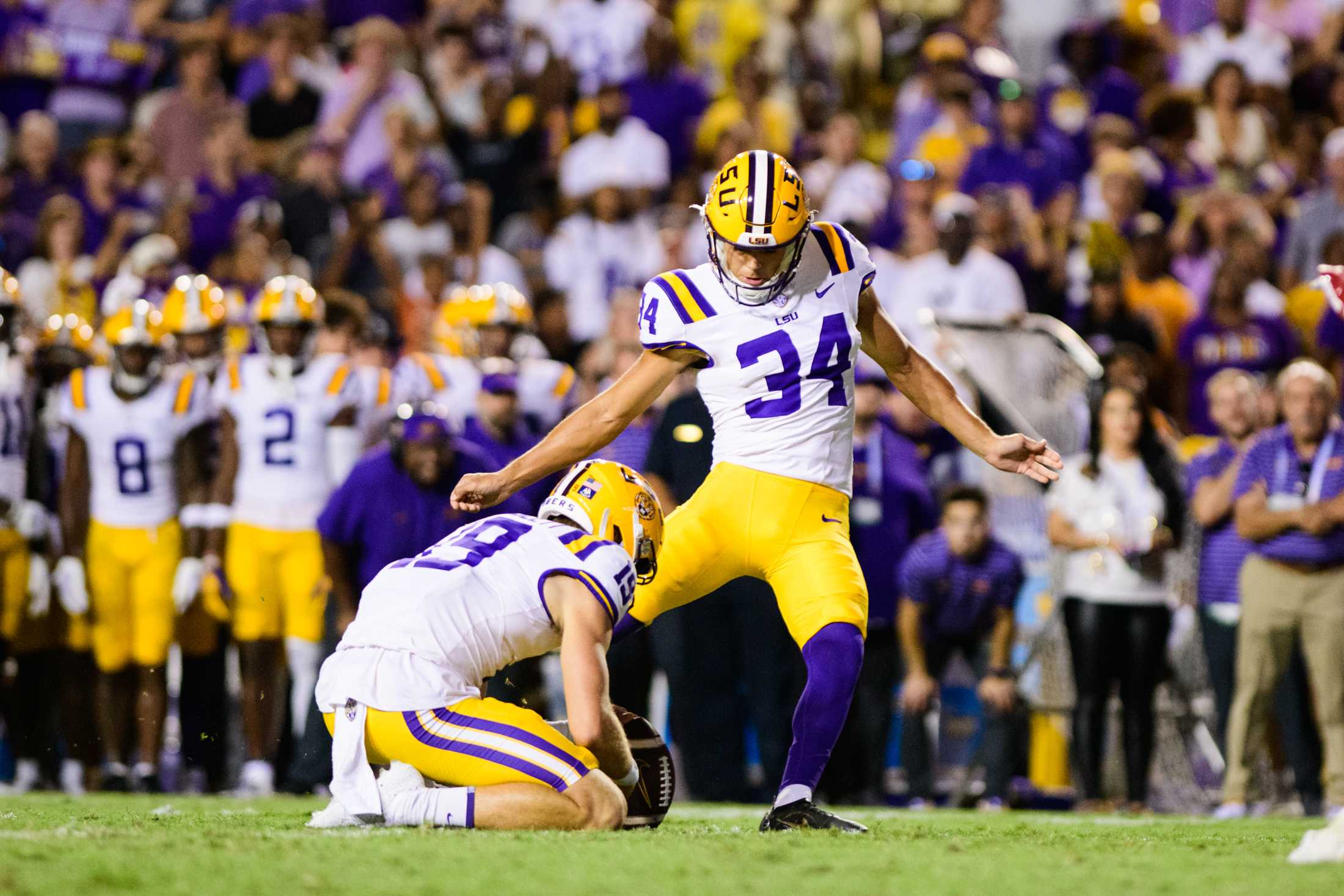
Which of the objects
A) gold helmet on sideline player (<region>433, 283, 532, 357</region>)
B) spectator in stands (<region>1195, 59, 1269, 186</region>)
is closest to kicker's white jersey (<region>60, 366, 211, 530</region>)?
gold helmet on sideline player (<region>433, 283, 532, 357</region>)

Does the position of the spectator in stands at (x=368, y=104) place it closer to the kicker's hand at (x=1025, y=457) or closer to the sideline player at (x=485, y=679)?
the kicker's hand at (x=1025, y=457)

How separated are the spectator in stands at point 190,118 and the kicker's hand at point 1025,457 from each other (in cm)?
854

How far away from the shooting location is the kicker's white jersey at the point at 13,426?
30.7 feet

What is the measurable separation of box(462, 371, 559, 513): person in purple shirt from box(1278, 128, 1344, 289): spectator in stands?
512 centimetres

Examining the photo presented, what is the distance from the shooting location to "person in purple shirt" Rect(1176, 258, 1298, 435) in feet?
34.6

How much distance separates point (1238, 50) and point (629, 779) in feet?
32.8

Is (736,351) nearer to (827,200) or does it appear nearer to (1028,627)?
(1028,627)

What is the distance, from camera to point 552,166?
13477 mm

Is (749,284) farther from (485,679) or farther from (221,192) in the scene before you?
(221,192)

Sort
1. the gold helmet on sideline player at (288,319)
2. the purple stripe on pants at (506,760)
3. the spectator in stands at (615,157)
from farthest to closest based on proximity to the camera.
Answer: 1. the spectator in stands at (615,157)
2. the gold helmet on sideline player at (288,319)
3. the purple stripe on pants at (506,760)

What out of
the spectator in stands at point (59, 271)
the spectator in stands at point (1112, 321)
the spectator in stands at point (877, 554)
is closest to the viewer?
the spectator in stands at point (877, 554)

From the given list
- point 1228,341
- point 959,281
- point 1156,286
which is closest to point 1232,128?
point 1156,286

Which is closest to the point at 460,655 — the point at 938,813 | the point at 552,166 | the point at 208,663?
the point at 938,813

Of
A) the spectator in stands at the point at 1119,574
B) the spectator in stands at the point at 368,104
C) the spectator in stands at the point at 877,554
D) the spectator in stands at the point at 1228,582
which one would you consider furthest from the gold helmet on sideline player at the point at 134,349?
the spectator in stands at the point at 1228,582
